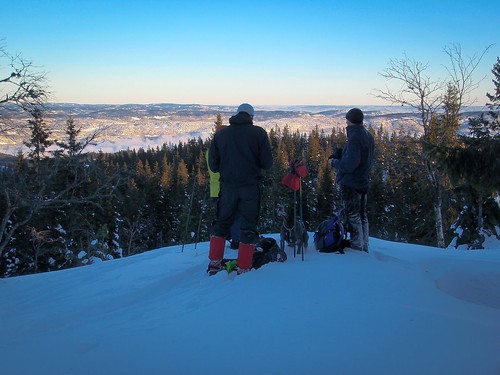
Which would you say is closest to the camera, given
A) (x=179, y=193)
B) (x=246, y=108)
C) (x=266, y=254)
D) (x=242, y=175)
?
(x=242, y=175)

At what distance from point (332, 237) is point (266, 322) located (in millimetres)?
2718

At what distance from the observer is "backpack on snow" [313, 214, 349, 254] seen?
5.26 meters

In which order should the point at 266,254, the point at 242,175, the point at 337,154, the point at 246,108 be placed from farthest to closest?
the point at 337,154 < the point at 266,254 < the point at 246,108 < the point at 242,175

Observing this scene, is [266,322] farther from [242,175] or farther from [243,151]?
[243,151]

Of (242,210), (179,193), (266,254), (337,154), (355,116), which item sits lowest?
(179,193)

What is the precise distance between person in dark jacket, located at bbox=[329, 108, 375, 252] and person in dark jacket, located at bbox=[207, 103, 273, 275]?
138cm

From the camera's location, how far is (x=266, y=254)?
15.8ft

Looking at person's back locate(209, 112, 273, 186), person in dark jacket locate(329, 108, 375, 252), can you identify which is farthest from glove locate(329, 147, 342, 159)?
person's back locate(209, 112, 273, 186)

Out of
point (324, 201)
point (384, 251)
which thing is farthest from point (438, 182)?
point (324, 201)

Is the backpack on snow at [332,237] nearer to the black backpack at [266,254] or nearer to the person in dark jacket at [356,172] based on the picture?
the person in dark jacket at [356,172]

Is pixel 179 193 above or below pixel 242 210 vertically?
below

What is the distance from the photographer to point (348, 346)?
95.8 inches

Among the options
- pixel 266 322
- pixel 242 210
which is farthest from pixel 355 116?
pixel 266 322

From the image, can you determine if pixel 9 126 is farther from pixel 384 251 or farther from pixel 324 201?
pixel 324 201
